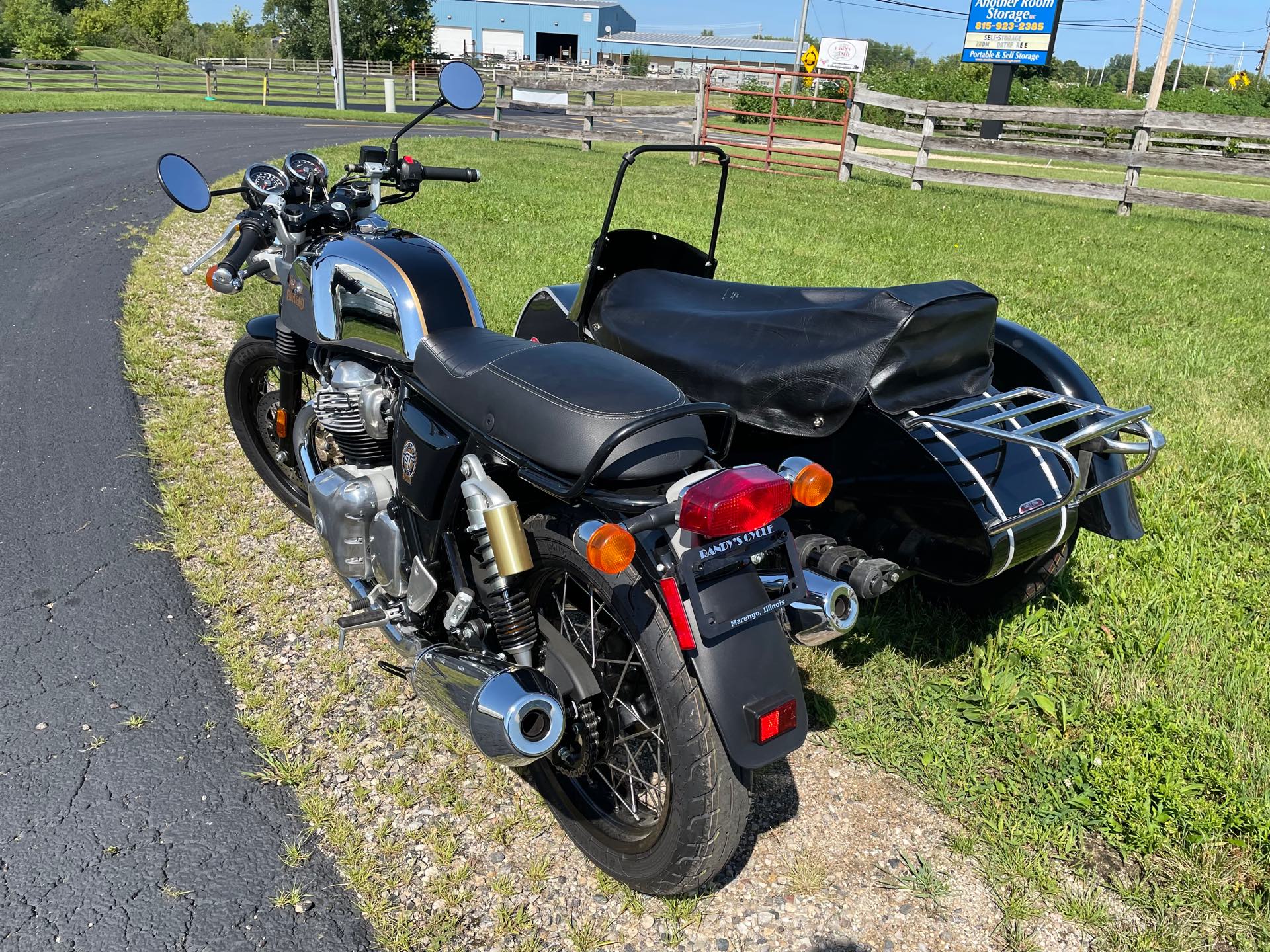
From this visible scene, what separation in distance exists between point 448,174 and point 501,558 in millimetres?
1872

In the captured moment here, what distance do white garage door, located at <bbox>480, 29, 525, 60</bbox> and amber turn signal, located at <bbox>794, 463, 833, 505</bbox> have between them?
82101 millimetres

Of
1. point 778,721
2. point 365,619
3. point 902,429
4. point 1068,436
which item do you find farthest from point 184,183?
point 1068,436

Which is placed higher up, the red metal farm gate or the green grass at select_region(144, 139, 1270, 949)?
the red metal farm gate

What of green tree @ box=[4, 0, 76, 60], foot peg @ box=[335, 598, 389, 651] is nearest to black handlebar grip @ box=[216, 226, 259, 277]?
foot peg @ box=[335, 598, 389, 651]

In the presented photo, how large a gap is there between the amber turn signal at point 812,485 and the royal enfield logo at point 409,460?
3.54 feet

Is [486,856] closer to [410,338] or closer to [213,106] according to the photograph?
[410,338]

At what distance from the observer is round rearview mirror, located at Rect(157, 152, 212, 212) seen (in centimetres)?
305

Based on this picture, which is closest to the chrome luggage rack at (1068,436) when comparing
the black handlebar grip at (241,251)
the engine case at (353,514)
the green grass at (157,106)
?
the engine case at (353,514)

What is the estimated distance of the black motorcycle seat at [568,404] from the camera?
202 cm

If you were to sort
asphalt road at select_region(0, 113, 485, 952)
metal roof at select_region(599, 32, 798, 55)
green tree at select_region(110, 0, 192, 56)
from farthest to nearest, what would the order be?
metal roof at select_region(599, 32, 798, 55), green tree at select_region(110, 0, 192, 56), asphalt road at select_region(0, 113, 485, 952)

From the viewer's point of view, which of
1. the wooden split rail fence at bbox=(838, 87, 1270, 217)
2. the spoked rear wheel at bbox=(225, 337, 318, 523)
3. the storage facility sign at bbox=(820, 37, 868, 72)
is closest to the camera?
the spoked rear wheel at bbox=(225, 337, 318, 523)

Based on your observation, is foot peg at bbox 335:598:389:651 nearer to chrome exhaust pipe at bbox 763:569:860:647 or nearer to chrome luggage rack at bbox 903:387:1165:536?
chrome exhaust pipe at bbox 763:569:860:647

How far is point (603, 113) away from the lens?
19.8 m

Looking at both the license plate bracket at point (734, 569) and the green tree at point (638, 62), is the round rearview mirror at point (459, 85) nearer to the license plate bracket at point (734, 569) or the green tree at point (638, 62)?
the license plate bracket at point (734, 569)
